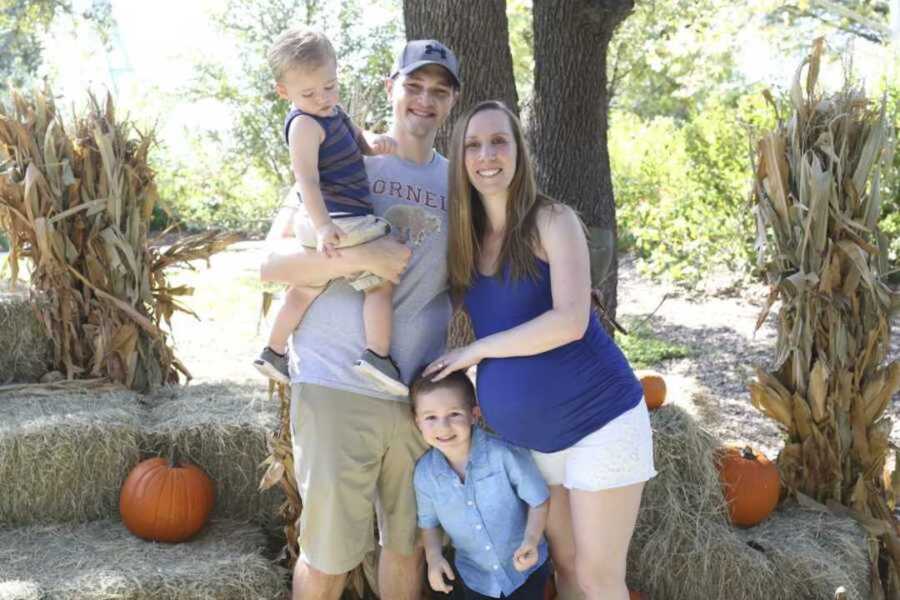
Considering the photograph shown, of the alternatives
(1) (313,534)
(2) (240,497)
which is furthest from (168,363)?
(1) (313,534)

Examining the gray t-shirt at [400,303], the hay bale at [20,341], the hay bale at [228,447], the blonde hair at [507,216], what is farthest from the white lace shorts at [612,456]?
the hay bale at [20,341]

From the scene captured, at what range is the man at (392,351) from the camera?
8.71 feet

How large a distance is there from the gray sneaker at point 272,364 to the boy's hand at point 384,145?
72 centimetres

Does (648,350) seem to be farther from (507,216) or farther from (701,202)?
(507,216)

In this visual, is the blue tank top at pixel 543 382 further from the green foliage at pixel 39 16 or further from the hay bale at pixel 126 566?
the green foliage at pixel 39 16

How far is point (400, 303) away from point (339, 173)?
1.42 ft

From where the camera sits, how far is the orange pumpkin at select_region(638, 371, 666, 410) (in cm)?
378

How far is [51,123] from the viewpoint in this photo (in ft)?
14.6

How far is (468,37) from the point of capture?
438 centimetres

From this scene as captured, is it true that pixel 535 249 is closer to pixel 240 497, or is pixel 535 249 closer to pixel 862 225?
pixel 862 225

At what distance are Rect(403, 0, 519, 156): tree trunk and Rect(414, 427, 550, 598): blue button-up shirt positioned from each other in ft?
6.60

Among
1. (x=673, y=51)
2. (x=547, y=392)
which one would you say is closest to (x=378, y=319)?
(x=547, y=392)

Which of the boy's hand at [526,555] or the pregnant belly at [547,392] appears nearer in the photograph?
the pregnant belly at [547,392]

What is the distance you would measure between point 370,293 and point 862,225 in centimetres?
215
